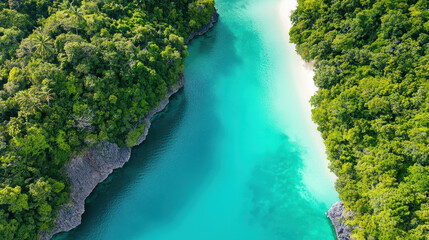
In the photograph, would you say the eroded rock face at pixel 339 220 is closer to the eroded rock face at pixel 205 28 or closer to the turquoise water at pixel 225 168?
the turquoise water at pixel 225 168

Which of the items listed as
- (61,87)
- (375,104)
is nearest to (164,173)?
(61,87)

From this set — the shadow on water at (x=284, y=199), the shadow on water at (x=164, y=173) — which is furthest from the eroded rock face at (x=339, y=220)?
the shadow on water at (x=164, y=173)

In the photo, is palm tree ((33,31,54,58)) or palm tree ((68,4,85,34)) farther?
palm tree ((68,4,85,34))

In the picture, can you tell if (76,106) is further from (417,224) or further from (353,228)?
(417,224)

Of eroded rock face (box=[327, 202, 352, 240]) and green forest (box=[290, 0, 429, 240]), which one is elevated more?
green forest (box=[290, 0, 429, 240])

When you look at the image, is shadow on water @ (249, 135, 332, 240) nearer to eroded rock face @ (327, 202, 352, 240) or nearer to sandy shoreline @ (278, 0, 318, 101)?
eroded rock face @ (327, 202, 352, 240)

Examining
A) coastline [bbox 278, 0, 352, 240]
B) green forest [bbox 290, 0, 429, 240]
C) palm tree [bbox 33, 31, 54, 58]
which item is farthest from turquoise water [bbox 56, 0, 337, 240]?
palm tree [bbox 33, 31, 54, 58]
